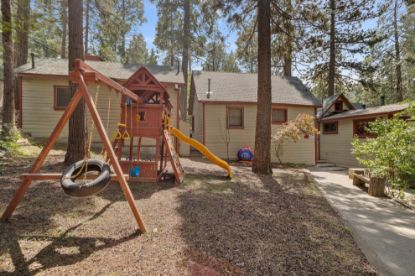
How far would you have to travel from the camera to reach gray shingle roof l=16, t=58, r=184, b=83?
36.5 feet

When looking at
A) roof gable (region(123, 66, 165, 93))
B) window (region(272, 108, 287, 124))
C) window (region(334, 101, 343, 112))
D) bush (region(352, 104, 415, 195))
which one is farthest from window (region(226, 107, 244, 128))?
window (region(334, 101, 343, 112))

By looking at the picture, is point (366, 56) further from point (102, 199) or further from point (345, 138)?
point (102, 199)

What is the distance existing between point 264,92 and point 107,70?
900 cm

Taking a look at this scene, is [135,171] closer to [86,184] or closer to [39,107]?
[86,184]

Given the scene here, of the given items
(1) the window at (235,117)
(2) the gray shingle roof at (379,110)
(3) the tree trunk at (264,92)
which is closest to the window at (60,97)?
(1) the window at (235,117)

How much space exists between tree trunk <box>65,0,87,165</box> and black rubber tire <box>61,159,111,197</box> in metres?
3.11

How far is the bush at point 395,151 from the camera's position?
6.11m

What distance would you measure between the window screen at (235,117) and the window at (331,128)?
6.92m

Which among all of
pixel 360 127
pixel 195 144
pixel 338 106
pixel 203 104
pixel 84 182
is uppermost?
pixel 338 106

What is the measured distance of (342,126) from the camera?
1449 cm

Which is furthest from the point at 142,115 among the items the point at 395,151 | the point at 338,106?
the point at 338,106

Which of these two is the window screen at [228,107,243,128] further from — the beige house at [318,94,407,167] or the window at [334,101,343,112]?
the window at [334,101,343,112]

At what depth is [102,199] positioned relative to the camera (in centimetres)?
432

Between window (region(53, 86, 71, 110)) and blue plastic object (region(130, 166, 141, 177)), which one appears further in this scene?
window (region(53, 86, 71, 110))
